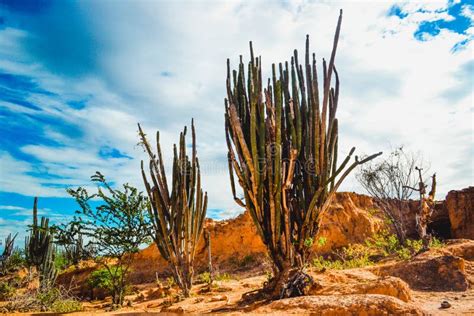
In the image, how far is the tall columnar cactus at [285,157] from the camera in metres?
5.09

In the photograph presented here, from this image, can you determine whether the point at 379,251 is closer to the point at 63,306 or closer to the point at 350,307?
the point at 350,307

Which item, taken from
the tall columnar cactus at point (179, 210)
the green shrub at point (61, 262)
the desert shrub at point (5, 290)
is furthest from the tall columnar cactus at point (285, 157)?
the green shrub at point (61, 262)

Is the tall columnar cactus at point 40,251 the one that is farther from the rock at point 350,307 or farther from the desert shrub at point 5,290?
the rock at point 350,307

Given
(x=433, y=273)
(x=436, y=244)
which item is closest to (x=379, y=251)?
(x=436, y=244)

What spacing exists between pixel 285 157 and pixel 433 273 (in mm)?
3957

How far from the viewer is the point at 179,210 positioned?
760 cm

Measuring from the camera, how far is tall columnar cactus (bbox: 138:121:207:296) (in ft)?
24.9

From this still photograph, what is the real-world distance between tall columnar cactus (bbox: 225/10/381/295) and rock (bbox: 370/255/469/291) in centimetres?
277

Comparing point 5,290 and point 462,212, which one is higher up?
point 462,212

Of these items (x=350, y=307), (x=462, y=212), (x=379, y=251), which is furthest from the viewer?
(x=462, y=212)

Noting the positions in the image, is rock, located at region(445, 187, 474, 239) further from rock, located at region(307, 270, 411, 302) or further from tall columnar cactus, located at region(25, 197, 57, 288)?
tall columnar cactus, located at region(25, 197, 57, 288)

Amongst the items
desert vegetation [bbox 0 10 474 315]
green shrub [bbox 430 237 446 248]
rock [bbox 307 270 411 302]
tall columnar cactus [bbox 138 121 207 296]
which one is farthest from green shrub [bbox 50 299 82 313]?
green shrub [bbox 430 237 446 248]

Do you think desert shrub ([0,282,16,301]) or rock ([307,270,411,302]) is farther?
desert shrub ([0,282,16,301])

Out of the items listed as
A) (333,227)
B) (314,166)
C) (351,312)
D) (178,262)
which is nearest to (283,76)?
(314,166)
